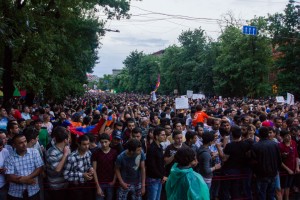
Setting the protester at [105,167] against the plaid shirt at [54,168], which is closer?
the plaid shirt at [54,168]

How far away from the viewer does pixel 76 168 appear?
19.1 feet

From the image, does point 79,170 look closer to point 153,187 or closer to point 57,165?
point 57,165

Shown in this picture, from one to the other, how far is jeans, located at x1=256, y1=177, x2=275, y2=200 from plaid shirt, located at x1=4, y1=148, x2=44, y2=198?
14.0ft

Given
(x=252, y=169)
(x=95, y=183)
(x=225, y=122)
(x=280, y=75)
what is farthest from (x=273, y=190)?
(x=280, y=75)

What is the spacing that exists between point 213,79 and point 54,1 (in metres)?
40.4

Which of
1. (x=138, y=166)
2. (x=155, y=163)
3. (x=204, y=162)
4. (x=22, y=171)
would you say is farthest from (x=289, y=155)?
(x=22, y=171)

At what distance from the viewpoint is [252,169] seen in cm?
712

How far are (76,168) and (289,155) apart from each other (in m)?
4.49

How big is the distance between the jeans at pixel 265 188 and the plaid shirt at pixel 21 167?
4.26m

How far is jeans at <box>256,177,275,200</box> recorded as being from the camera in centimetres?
700

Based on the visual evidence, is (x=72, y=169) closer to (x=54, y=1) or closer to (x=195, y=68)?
(x=54, y=1)

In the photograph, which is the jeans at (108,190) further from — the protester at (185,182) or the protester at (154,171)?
the protester at (185,182)

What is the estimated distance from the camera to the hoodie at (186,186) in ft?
13.0

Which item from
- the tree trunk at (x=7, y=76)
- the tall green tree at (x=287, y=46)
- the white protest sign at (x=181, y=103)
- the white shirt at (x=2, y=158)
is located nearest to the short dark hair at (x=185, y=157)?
the white shirt at (x=2, y=158)
